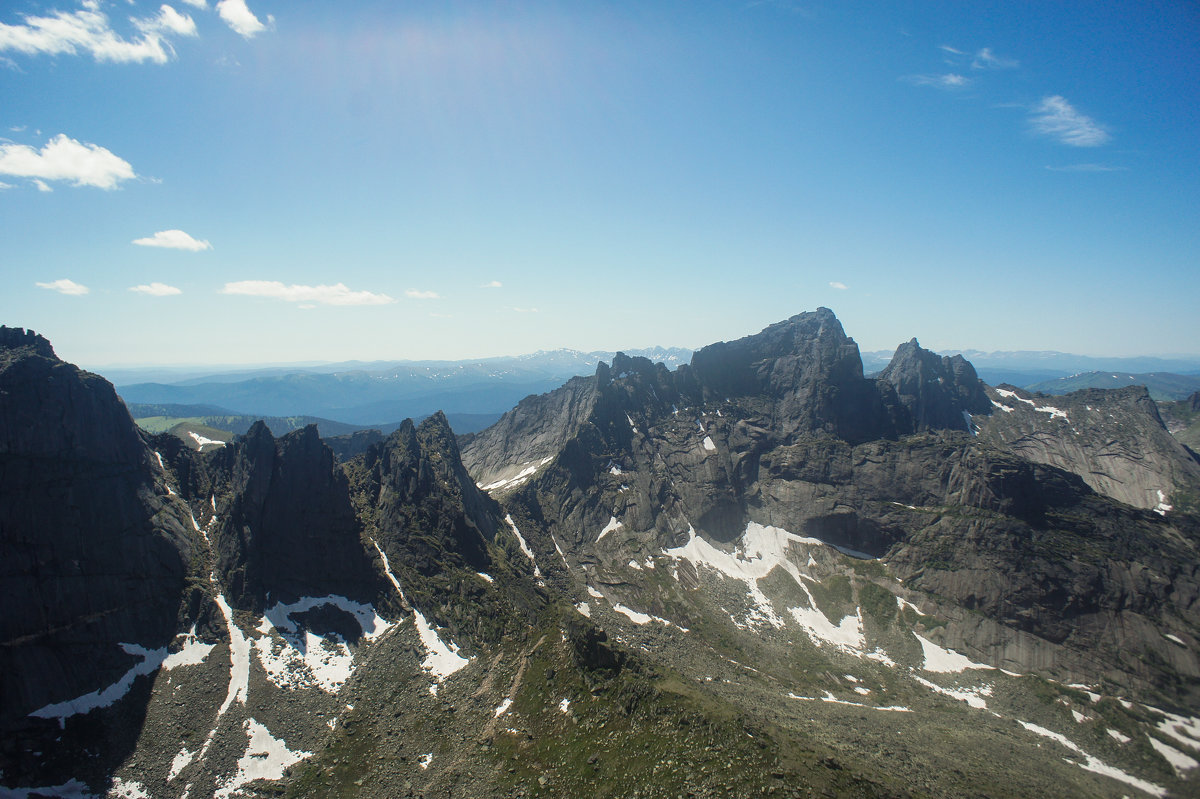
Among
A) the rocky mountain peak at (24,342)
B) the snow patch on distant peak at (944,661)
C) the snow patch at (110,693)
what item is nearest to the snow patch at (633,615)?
the snow patch on distant peak at (944,661)

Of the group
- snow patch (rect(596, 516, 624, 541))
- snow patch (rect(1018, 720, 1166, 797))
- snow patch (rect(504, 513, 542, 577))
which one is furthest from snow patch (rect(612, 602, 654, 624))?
snow patch (rect(1018, 720, 1166, 797))

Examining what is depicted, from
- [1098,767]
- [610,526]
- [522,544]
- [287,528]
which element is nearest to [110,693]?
[287,528]

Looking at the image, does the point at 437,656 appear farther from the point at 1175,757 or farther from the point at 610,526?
the point at 1175,757

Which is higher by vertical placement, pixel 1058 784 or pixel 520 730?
pixel 520 730

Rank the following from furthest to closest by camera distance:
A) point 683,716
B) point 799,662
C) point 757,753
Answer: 1. point 799,662
2. point 683,716
3. point 757,753

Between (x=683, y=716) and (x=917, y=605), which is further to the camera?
(x=917, y=605)

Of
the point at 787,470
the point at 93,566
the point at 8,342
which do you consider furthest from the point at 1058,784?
the point at 8,342

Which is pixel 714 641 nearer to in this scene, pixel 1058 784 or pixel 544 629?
Answer: pixel 544 629
